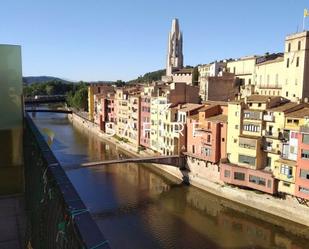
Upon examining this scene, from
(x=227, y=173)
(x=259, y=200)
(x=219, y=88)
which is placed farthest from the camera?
(x=219, y=88)

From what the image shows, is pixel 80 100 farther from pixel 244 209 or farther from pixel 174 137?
pixel 244 209

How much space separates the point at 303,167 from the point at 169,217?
391 cm

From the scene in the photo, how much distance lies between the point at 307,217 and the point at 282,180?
4.31 feet

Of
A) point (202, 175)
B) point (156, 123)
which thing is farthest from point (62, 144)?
point (202, 175)

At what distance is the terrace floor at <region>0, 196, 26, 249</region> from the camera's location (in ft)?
5.29

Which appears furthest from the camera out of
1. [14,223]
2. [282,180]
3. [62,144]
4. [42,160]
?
[62,144]

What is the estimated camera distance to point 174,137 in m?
14.6

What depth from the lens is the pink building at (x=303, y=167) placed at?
9.50 metres

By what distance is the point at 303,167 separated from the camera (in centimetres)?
962

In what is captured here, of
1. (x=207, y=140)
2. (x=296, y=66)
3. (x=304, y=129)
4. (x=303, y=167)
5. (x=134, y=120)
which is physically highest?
(x=296, y=66)

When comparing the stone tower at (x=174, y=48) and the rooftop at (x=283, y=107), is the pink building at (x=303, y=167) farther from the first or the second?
the stone tower at (x=174, y=48)

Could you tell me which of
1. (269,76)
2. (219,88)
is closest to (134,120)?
(219,88)

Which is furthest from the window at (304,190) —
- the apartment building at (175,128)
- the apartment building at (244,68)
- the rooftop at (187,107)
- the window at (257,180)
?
the apartment building at (244,68)

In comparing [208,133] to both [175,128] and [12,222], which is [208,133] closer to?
[175,128]
